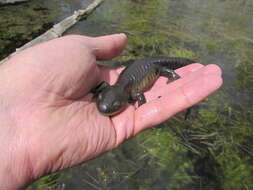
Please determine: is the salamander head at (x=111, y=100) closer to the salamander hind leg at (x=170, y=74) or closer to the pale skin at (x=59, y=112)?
the pale skin at (x=59, y=112)

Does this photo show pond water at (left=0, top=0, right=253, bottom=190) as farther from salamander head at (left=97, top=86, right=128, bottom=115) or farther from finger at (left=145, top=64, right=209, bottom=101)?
salamander head at (left=97, top=86, right=128, bottom=115)

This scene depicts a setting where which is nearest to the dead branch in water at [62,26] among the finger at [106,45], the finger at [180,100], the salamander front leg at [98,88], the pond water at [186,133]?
the pond water at [186,133]

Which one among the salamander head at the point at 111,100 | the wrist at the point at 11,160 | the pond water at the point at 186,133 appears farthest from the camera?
the pond water at the point at 186,133

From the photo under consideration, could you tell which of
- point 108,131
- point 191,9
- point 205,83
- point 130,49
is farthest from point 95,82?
point 191,9

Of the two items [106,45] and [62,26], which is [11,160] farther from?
[62,26]

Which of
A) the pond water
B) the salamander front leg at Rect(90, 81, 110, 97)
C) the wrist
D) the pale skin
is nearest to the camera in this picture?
the wrist

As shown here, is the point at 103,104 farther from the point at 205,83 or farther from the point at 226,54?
the point at 226,54

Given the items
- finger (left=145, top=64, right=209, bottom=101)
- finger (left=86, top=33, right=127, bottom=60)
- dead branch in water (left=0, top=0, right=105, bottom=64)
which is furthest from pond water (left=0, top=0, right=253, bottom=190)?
finger (left=86, top=33, right=127, bottom=60)
